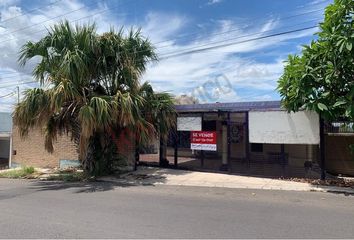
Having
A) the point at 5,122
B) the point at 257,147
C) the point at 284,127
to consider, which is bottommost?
the point at 257,147

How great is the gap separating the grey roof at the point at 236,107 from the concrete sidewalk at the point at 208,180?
2.64m

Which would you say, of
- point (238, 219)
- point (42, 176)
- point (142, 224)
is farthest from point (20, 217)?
point (42, 176)

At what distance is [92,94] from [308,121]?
8059 mm

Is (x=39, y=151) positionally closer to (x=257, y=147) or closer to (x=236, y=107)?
(x=236, y=107)

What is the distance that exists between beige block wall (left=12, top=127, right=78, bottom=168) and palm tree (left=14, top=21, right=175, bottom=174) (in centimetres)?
365

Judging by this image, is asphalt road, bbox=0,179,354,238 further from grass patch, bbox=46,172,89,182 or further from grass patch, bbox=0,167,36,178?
grass patch, bbox=0,167,36,178

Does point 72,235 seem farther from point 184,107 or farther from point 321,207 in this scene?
point 184,107

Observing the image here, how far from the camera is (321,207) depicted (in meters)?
8.65

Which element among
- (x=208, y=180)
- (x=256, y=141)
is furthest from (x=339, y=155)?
(x=208, y=180)

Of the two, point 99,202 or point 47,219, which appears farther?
point 99,202

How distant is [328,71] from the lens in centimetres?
1054

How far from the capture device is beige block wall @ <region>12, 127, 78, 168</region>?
18.7 metres

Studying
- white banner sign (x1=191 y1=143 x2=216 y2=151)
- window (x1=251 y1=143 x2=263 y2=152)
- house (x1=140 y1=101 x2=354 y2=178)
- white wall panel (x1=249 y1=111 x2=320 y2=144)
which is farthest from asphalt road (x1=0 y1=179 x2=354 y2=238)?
window (x1=251 y1=143 x2=263 y2=152)

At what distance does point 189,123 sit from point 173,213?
7.80 m
